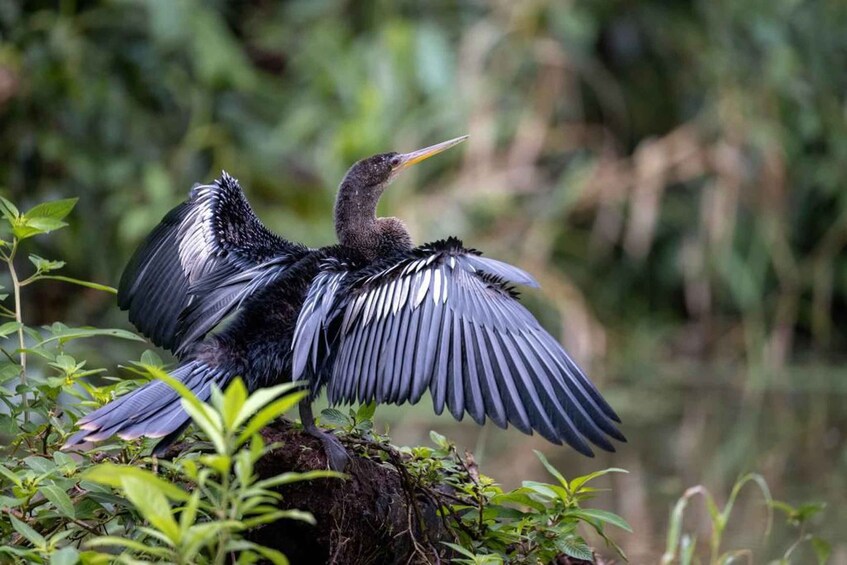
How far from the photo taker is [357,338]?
279 cm

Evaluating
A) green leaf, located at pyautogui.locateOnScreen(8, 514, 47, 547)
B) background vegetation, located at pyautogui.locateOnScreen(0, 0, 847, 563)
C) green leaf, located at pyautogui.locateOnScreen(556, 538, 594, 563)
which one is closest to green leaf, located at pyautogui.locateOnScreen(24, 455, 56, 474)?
green leaf, located at pyautogui.locateOnScreen(8, 514, 47, 547)

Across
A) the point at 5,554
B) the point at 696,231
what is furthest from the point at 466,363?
the point at 696,231

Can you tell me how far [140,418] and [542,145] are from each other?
5698 millimetres

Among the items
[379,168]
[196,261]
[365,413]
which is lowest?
[365,413]

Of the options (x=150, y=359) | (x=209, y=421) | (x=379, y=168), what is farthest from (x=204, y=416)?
(x=379, y=168)

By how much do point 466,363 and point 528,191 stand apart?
5130mm

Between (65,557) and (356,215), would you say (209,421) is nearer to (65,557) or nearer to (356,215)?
(65,557)

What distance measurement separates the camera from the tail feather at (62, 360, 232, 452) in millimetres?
2463

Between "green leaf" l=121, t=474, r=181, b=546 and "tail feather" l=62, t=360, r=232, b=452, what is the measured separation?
1.54ft

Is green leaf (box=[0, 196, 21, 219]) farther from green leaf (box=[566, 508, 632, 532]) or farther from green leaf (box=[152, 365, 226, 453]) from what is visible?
green leaf (box=[566, 508, 632, 532])

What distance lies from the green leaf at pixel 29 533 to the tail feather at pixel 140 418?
232 millimetres

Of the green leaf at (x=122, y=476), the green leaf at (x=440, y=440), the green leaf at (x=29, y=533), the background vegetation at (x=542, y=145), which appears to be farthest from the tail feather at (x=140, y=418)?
the background vegetation at (x=542, y=145)

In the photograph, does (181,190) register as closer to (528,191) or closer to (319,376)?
(528,191)

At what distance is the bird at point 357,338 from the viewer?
2527 millimetres
